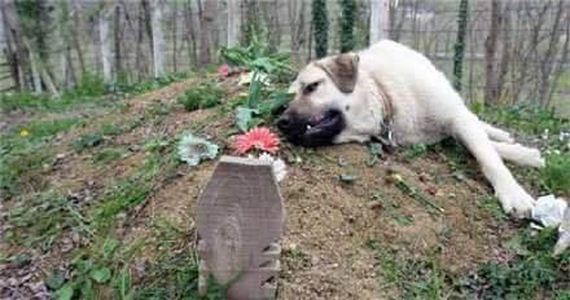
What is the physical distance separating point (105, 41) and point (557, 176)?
289 inches

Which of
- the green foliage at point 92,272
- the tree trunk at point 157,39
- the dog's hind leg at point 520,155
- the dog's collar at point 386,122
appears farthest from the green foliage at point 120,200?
the tree trunk at point 157,39

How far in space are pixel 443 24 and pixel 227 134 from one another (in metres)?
5.14

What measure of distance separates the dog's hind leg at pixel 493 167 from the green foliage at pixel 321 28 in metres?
4.59

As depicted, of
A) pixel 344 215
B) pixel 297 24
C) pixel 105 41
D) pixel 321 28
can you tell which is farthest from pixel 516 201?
pixel 105 41

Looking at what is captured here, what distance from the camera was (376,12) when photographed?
696 cm

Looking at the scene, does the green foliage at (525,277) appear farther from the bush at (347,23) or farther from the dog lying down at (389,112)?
the bush at (347,23)

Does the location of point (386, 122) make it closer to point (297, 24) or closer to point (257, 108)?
point (257, 108)

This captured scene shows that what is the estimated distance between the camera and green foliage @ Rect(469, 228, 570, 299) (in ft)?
8.55

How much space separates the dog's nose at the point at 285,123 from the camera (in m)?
3.13

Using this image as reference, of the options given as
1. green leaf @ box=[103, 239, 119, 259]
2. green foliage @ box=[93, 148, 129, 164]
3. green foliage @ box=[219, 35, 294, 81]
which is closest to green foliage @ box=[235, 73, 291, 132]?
green foliage @ box=[219, 35, 294, 81]

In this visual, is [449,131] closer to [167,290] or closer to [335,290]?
[335,290]

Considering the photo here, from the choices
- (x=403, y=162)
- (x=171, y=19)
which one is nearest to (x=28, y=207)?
(x=403, y=162)

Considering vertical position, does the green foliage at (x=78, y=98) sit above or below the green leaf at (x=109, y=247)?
below

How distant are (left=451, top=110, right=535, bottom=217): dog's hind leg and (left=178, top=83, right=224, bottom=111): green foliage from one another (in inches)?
47.9
